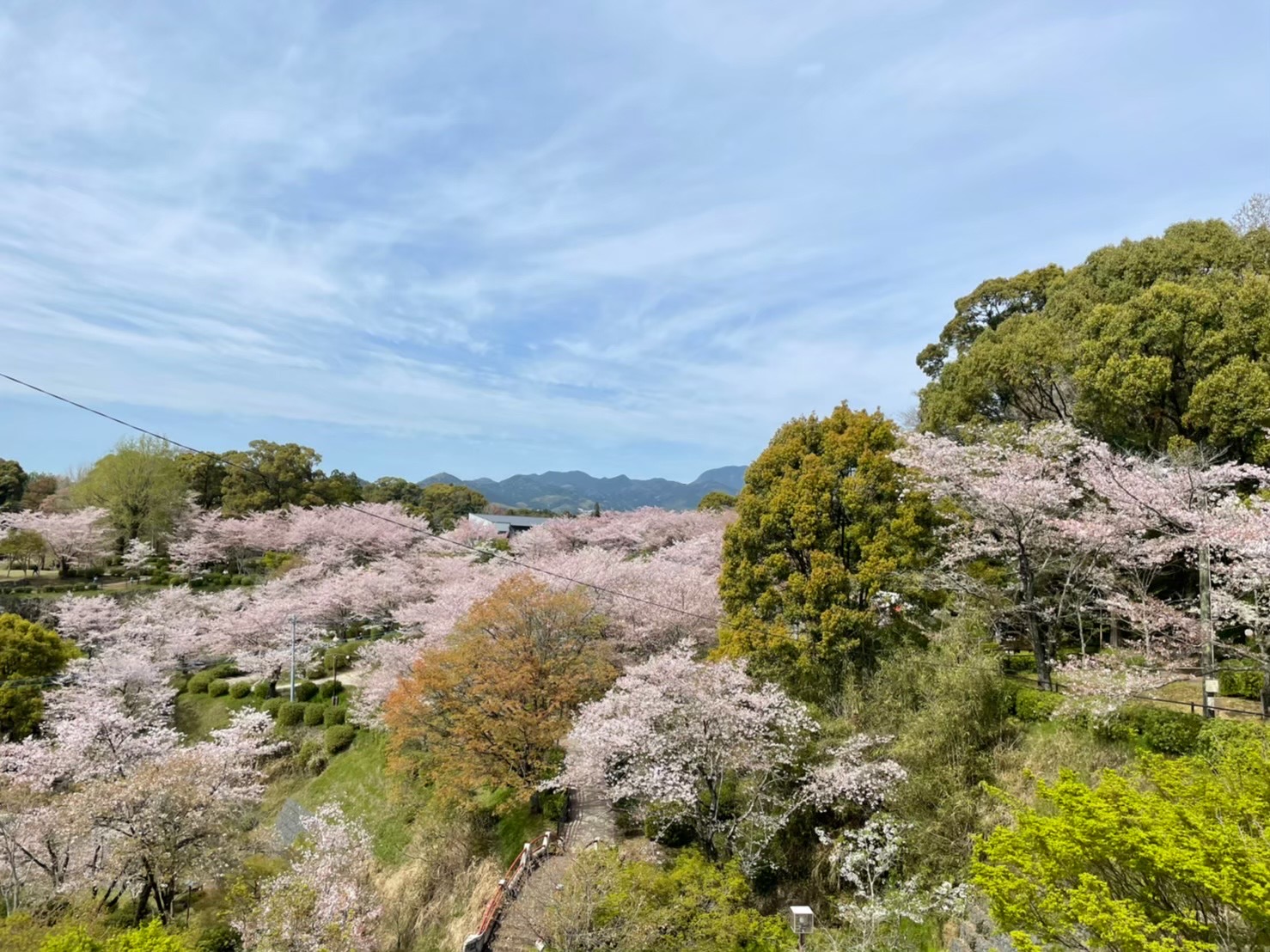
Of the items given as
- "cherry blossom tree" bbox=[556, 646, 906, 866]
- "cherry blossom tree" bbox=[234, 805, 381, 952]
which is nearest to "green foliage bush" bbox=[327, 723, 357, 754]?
"cherry blossom tree" bbox=[234, 805, 381, 952]

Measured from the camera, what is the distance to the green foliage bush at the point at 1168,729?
31.4 ft

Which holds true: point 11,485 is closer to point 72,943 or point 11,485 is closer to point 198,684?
point 198,684

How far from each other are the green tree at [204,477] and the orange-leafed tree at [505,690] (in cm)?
4119

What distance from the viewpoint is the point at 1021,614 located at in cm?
1573

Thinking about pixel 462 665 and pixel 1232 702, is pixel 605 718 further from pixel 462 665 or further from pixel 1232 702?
pixel 1232 702

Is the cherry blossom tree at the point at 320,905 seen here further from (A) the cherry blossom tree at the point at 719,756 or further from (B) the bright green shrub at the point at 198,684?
(B) the bright green shrub at the point at 198,684

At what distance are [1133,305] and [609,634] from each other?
1656 cm

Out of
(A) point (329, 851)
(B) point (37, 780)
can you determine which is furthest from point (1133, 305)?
(B) point (37, 780)

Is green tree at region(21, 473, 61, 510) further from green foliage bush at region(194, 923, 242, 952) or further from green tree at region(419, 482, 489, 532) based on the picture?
green foliage bush at region(194, 923, 242, 952)

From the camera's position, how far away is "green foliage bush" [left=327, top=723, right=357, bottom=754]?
73.4 ft

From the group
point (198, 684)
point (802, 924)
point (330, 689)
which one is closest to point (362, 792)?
point (330, 689)

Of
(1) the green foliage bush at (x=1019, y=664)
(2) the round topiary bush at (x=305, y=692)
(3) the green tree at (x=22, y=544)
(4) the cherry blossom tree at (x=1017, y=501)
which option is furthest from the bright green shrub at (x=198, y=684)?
(1) the green foliage bush at (x=1019, y=664)

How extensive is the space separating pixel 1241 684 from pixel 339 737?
83.6 ft

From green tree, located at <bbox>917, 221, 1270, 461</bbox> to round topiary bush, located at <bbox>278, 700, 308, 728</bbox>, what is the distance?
25980 millimetres
